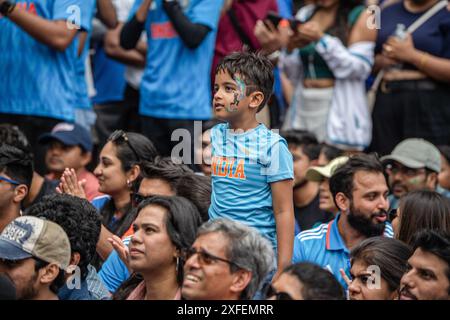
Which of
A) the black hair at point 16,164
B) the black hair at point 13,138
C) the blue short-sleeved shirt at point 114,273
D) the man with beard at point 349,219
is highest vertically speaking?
the black hair at point 13,138

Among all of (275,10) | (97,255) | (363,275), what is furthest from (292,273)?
(275,10)

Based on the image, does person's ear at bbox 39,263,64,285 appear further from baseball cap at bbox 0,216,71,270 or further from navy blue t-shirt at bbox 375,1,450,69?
navy blue t-shirt at bbox 375,1,450,69

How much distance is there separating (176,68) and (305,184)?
1.40 meters

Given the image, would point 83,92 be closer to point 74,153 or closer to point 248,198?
point 74,153

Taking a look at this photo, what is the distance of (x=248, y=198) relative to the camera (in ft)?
16.5

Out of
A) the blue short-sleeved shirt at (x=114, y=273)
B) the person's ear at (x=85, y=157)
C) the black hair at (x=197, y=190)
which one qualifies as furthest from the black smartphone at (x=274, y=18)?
the blue short-sleeved shirt at (x=114, y=273)

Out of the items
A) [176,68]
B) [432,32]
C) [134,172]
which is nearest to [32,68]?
[176,68]

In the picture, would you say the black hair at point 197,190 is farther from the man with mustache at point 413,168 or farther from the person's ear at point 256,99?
the man with mustache at point 413,168

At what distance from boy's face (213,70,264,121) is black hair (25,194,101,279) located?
89 cm

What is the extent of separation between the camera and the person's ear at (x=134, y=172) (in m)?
6.54

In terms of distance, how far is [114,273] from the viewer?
5.50 metres

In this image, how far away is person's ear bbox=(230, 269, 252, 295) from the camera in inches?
171

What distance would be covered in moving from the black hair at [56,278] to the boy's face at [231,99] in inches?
46.6

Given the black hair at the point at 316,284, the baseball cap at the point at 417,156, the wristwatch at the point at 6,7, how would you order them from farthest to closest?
the baseball cap at the point at 417,156, the wristwatch at the point at 6,7, the black hair at the point at 316,284
